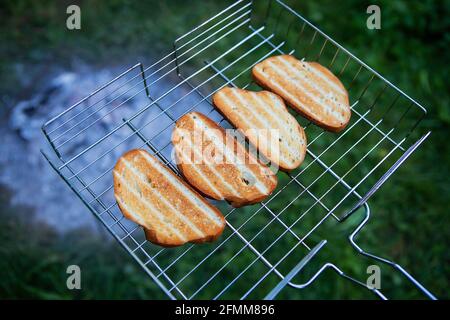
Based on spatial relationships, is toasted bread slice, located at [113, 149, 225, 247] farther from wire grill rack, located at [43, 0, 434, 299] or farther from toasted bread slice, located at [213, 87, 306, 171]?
wire grill rack, located at [43, 0, 434, 299]

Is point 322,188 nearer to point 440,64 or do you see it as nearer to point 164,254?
point 164,254

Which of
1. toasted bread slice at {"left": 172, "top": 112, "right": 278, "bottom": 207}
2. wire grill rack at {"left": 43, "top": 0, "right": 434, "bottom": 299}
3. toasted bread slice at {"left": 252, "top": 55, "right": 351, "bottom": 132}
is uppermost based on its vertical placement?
toasted bread slice at {"left": 252, "top": 55, "right": 351, "bottom": 132}

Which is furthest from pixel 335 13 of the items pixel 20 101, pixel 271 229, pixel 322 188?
pixel 20 101

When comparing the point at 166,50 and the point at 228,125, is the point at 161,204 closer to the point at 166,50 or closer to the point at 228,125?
the point at 228,125

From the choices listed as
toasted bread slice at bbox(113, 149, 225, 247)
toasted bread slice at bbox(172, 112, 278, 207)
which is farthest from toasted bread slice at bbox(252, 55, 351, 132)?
toasted bread slice at bbox(113, 149, 225, 247)

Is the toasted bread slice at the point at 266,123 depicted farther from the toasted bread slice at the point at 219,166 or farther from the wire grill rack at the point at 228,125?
the wire grill rack at the point at 228,125

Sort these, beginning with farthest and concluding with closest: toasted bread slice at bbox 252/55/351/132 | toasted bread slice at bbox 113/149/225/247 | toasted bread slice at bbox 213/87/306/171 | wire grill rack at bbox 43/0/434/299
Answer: wire grill rack at bbox 43/0/434/299 → toasted bread slice at bbox 252/55/351/132 → toasted bread slice at bbox 213/87/306/171 → toasted bread slice at bbox 113/149/225/247
